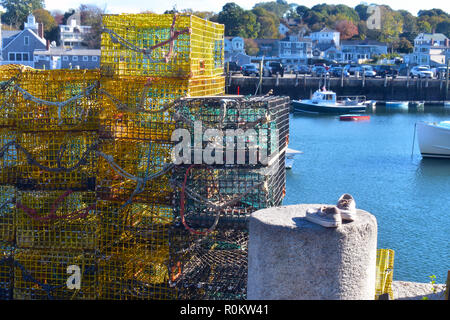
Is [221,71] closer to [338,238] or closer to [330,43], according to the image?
[338,238]

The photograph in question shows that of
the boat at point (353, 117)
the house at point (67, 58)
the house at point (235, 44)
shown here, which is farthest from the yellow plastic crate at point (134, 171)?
the house at point (235, 44)

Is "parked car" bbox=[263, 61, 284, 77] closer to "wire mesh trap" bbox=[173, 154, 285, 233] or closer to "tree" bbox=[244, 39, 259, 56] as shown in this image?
"tree" bbox=[244, 39, 259, 56]

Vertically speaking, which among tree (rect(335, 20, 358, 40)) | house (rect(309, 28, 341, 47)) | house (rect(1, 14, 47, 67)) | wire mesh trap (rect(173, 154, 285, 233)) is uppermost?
tree (rect(335, 20, 358, 40))

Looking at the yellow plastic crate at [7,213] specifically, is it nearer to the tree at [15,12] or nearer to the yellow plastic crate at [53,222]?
the yellow plastic crate at [53,222]

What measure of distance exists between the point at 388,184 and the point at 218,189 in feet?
59.8

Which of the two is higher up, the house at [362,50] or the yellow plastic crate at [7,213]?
the house at [362,50]

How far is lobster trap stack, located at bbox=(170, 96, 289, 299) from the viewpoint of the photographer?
17.3ft

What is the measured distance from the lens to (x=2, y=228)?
19.8ft

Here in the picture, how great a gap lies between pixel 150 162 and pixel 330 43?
3964 inches

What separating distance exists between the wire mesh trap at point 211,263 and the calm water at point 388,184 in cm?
725

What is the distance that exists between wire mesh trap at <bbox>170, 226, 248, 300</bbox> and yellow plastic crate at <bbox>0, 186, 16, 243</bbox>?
5.41 ft

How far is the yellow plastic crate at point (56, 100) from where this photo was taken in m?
5.97

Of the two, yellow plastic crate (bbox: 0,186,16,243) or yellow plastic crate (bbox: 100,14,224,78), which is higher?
yellow plastic crate (bbox: 100,14,224,78)

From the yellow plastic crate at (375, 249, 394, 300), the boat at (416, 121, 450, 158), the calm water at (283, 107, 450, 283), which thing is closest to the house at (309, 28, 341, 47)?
the calm water at (283, 107, 450, 283)
